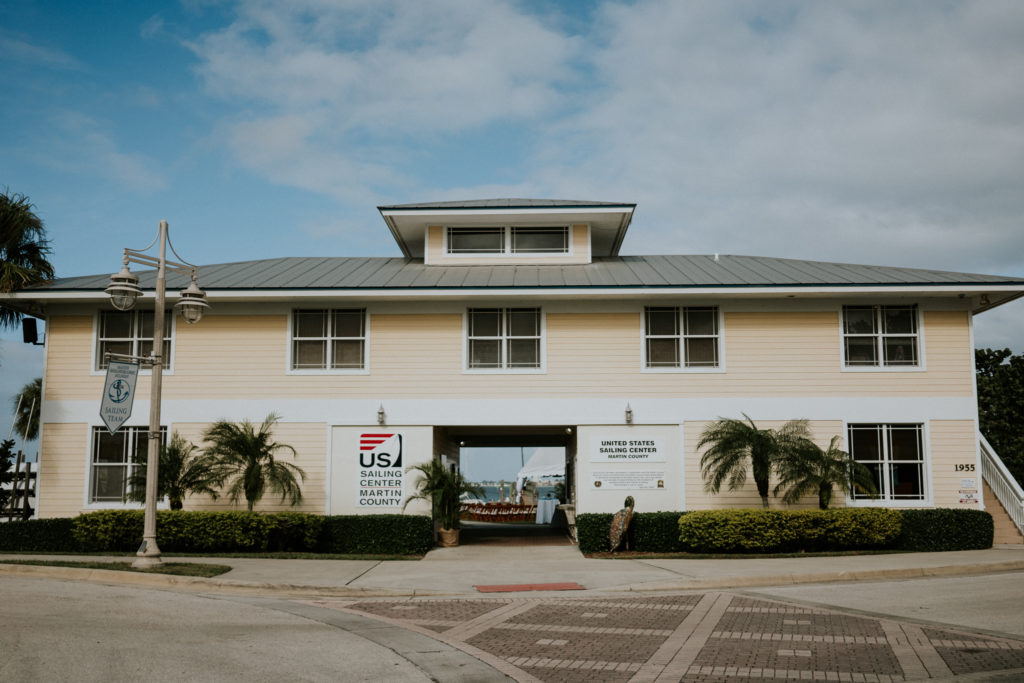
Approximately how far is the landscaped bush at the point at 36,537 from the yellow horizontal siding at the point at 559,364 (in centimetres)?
329

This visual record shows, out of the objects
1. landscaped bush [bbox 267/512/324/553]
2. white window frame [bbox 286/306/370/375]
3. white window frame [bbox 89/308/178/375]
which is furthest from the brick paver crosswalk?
white window frame [bbox 89/308/178/375]

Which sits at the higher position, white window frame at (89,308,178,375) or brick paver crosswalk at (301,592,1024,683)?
white window frame at (89,308,178,375)

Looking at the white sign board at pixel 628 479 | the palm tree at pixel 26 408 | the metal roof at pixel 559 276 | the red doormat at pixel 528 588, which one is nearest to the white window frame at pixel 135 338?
the metal roof at pixel 559 276

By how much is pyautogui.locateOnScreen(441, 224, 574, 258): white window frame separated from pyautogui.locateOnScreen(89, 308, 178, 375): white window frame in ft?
23.3

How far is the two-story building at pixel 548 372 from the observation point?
20625mm

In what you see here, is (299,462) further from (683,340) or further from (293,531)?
(683,340)

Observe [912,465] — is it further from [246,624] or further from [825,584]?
[246,624]

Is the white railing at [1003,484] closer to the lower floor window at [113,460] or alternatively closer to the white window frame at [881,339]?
the white window frame at [881,339]

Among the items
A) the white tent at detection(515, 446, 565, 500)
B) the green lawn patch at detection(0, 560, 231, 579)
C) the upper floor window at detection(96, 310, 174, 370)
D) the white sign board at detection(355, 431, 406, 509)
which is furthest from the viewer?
the white tent at detection(515, 446, 565, 500)

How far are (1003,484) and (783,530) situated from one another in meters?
6.70

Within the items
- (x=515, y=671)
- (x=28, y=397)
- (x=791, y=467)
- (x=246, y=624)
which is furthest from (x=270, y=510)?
(x=28, y=397)

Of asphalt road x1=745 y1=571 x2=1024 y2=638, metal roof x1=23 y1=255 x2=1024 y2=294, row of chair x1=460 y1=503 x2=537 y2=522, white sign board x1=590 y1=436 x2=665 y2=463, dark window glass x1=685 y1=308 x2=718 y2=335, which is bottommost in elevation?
row of chair x1=460 y1=503 x2=537 y2=522

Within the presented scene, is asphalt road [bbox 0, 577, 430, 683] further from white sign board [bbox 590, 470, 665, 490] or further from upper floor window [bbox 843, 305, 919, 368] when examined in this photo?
upper floor window [bbox 843, 305, 919, 368]

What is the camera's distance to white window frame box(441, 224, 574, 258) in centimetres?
2352
